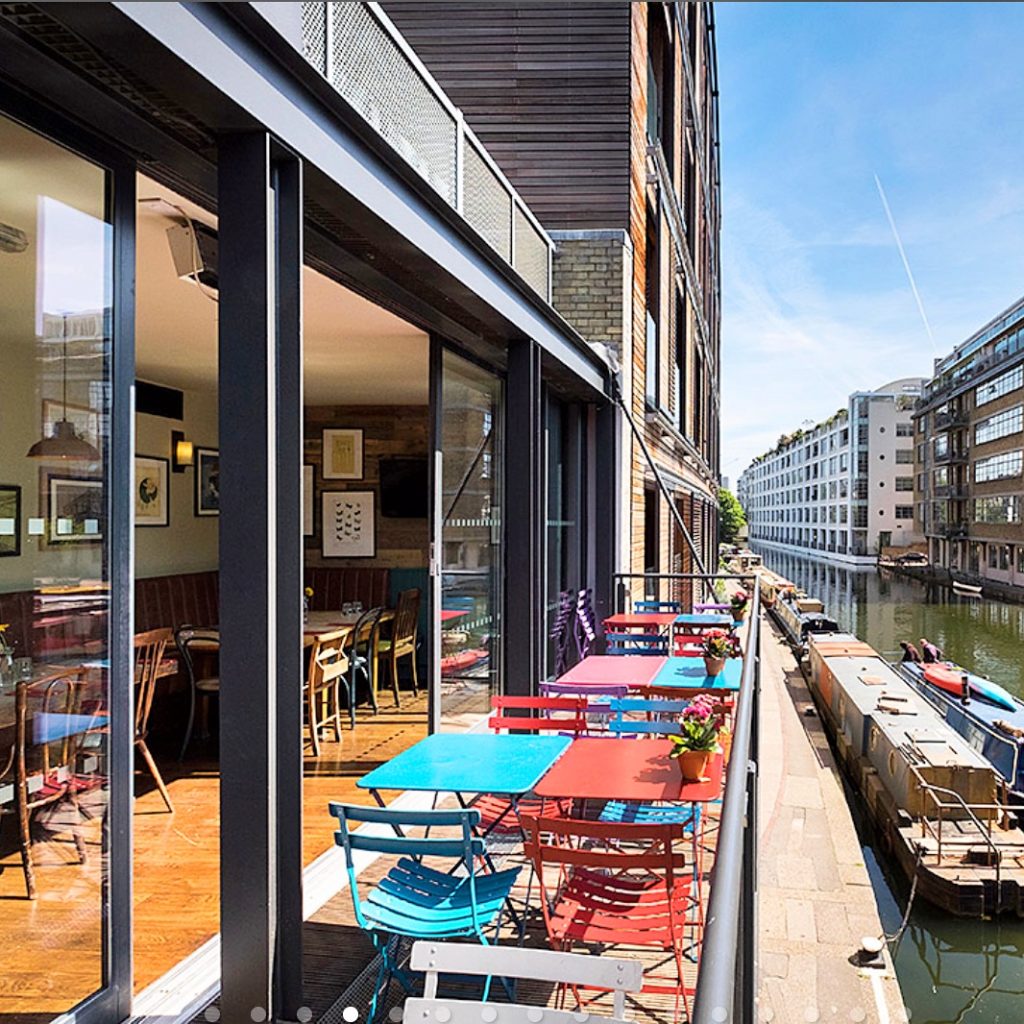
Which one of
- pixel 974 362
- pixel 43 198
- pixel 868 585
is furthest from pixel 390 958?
pixel 868 585

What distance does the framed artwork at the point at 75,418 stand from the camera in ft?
8.57

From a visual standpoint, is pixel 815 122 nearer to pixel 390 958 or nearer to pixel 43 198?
pixel 43 198

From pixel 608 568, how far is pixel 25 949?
709cm

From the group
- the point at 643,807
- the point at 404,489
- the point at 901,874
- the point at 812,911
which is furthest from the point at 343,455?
the point at 901,874

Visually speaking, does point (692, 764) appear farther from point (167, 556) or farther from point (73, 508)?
point (167, 556)

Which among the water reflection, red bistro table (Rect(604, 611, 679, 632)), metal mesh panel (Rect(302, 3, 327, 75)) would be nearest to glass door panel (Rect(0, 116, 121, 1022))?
metal mesh panel (Rect(302, 3, 327, 75))

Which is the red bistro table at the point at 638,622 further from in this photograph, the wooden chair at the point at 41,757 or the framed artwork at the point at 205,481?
the wooden chair at the point at 41,757

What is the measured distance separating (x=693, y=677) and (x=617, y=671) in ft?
1.42

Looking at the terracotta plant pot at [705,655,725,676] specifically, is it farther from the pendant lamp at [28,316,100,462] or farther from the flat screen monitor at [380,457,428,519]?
the flat screen monitor at [380,457,428,519]

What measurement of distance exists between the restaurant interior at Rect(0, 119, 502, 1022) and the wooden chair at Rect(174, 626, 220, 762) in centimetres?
3

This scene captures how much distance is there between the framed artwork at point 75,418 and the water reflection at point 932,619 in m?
32.1

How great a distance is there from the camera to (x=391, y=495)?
10516mm

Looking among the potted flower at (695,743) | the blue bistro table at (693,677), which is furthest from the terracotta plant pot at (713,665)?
the potted flower at (695,743)

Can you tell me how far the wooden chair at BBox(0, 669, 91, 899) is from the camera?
2.62 metres
